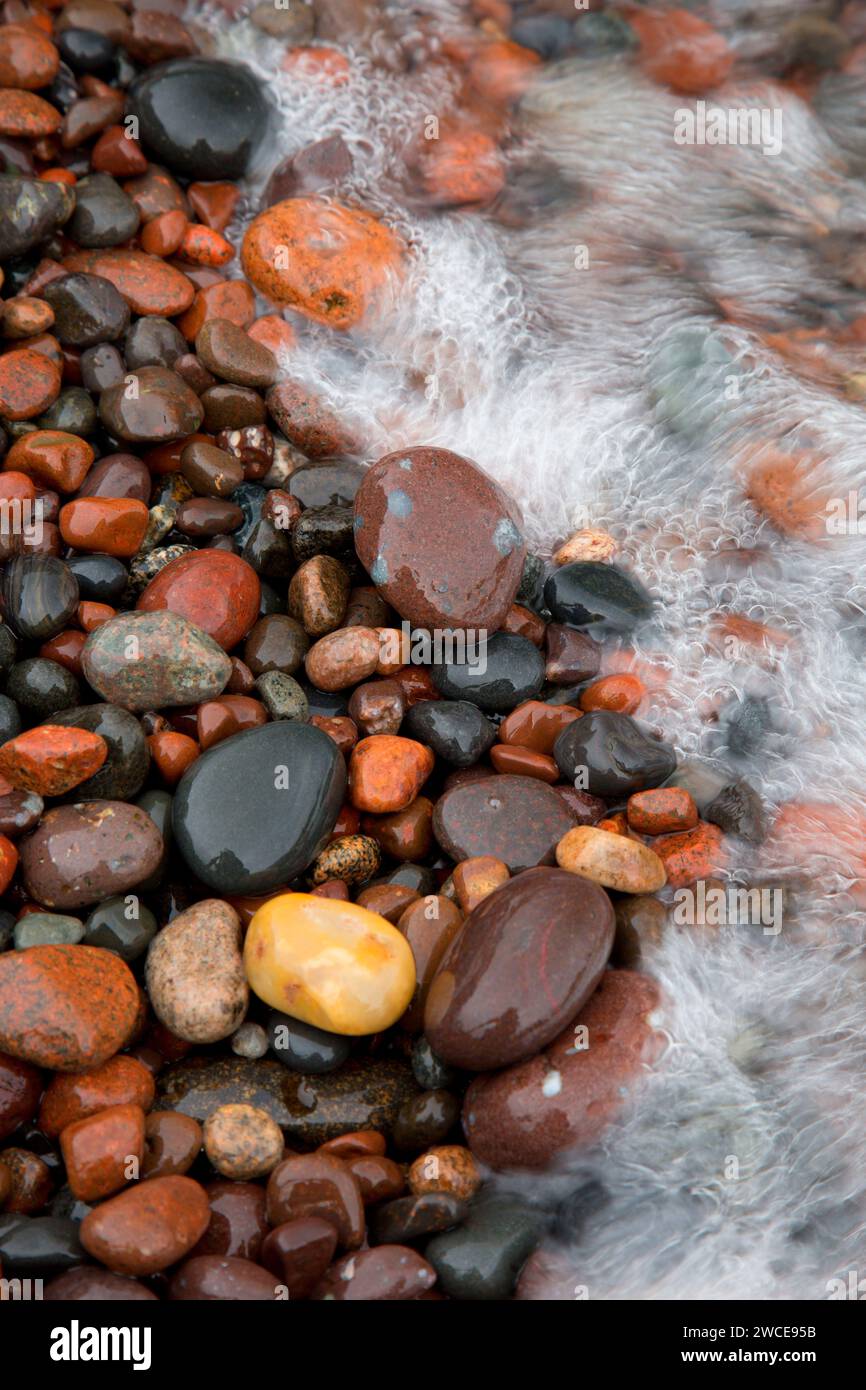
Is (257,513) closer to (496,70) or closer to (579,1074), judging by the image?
(579,1074)

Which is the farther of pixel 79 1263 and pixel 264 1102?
pixel 264 1102

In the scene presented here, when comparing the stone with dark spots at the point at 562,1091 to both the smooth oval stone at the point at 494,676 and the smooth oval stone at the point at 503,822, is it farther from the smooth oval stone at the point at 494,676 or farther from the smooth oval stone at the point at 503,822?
the smooth oval stone at the point at 494,676

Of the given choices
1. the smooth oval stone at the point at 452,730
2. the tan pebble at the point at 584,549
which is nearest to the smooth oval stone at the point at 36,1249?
the smooth oval stone at the point at 452,730

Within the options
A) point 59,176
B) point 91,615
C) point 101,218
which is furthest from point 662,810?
point 59,176

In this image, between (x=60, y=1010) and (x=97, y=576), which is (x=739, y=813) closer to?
(x=60, y=1010)

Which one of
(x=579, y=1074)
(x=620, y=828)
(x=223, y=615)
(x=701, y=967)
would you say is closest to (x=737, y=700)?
(x=620, y=828)

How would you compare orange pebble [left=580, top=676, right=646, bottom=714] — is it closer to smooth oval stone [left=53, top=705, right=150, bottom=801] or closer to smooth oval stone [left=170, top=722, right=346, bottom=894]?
smooth oval stone [left=170, top=722, right=346, bottom=894]
